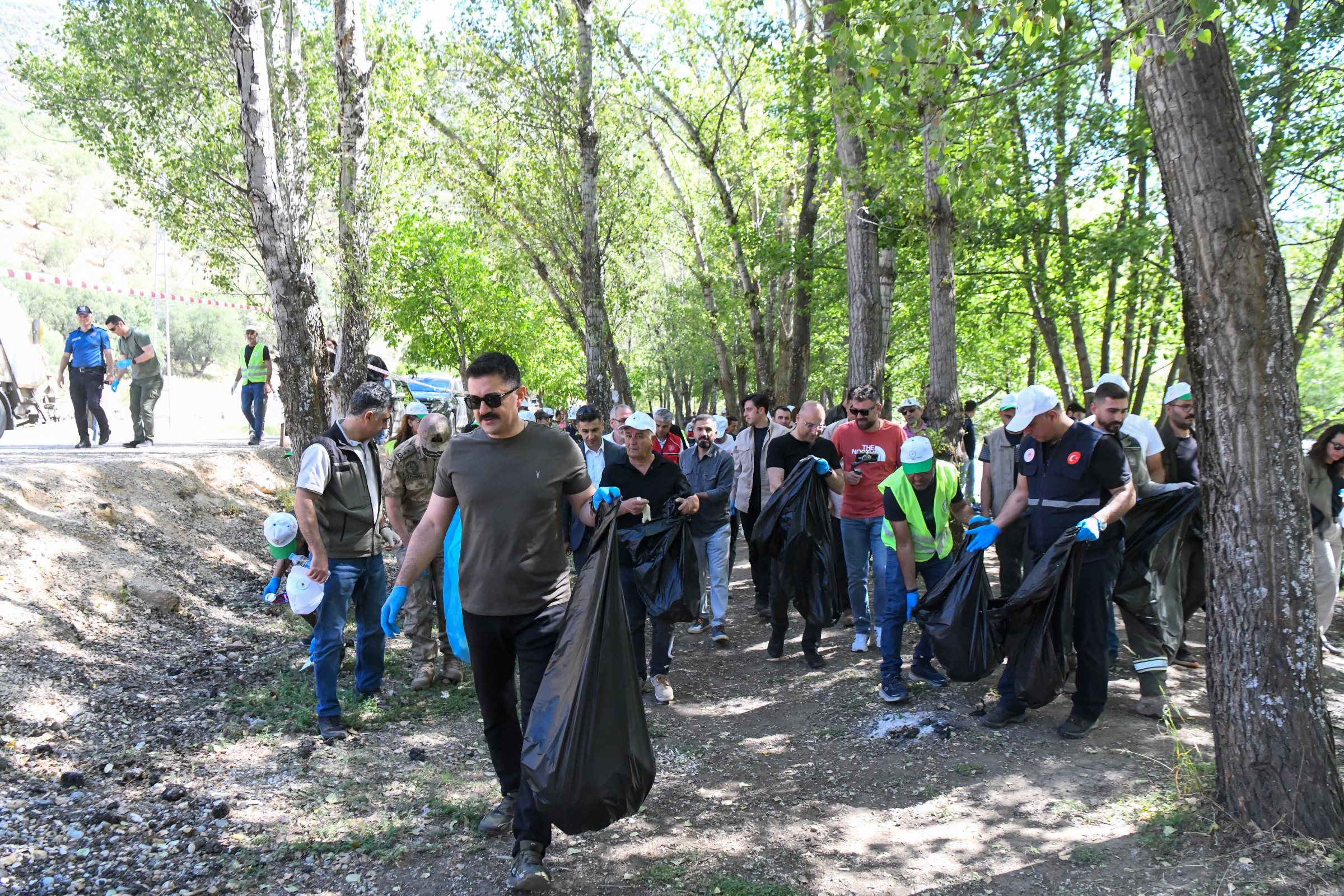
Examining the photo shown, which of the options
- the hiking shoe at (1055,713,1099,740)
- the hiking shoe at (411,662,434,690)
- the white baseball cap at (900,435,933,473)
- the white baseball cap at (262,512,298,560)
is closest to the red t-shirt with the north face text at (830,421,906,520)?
the white baseball cap at (900,435,933,473)

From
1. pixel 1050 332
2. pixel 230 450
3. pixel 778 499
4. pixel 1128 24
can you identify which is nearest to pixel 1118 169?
pixel 1050 332

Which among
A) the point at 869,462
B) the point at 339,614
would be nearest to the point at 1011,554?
the point at 869,462

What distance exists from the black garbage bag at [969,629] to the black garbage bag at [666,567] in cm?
144

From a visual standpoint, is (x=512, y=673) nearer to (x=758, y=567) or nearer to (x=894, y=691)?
(x=894, y=691)

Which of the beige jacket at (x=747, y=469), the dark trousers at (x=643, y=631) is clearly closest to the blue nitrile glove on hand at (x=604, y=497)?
the dark trousers at (x=643, y=631)

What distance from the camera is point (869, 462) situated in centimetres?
604

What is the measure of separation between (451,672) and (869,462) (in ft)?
10.3

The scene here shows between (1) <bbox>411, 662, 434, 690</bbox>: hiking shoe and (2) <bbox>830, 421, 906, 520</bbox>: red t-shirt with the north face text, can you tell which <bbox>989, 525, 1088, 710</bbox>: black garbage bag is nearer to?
(2) <bbox>830, 421, 906, 520</bbox>: red t-shirt with the north face text

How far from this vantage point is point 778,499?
237 inches

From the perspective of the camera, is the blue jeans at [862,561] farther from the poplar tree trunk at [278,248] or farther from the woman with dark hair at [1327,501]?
the poplar tree trunk at [278,248]

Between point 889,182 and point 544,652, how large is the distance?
5572mm

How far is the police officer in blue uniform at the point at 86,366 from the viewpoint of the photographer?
9883mm

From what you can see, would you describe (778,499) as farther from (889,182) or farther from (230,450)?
(230,450)

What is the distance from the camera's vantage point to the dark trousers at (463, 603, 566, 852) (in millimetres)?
3221
